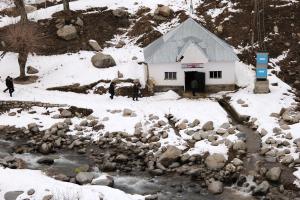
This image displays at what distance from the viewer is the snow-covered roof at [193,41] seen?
140 feet

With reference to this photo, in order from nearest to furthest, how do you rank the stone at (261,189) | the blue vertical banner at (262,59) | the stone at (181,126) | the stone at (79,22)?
the stone at (261,189)
the stone at (181,126)
the blue vertical banner at (262,59)
the stone at (79,22)

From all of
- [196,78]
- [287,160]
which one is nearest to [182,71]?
[196,78]

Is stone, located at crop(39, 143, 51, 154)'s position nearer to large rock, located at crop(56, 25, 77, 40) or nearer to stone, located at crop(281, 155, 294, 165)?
stone, located at crop(281, 155, 294, 165)

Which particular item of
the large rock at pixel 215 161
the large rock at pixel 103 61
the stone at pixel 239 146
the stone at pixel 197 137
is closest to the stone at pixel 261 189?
the large rock at pixel 215 161

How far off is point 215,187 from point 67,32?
31270mm

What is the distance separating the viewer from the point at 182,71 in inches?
1700

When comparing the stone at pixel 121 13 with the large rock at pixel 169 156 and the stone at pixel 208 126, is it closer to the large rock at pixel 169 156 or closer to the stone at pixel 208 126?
the stone at pixel 208 126

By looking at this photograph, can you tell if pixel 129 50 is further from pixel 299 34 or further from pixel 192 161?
pixel 192 161

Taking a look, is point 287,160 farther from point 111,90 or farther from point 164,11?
point 164,11

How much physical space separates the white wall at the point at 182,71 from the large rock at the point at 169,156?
11934 millimetres

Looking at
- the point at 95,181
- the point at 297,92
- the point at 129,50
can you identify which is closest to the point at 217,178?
the point at 95,181

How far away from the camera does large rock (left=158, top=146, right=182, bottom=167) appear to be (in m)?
31.8

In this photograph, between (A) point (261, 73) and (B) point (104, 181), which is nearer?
(B) point (104, 181)

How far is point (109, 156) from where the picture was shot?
33094 mm
